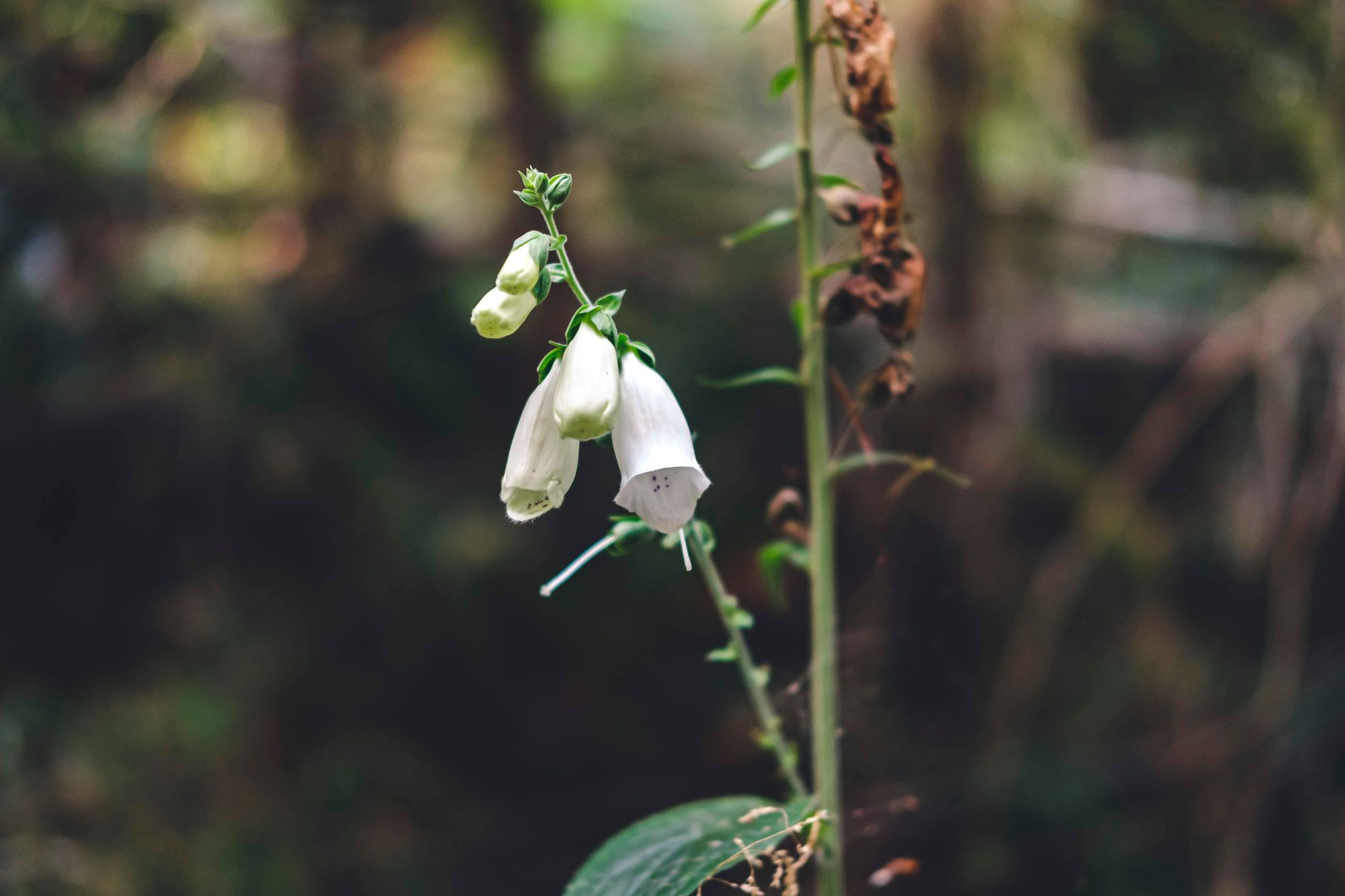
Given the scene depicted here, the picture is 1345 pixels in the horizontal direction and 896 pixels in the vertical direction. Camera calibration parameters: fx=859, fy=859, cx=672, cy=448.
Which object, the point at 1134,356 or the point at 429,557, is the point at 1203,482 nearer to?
the point at 1134,356

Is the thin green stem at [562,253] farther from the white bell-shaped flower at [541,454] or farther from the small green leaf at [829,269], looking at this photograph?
the small green leaf at [829,269]

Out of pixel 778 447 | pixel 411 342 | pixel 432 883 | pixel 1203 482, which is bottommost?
pixel 432 883

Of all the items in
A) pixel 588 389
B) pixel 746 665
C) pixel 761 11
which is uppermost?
pixel 761 11

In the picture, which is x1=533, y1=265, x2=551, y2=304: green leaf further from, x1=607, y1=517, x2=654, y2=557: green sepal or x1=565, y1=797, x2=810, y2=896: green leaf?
x1=565, y1=797, x2=810, y2=896: green leaf

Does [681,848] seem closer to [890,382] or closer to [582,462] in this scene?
[890,382]

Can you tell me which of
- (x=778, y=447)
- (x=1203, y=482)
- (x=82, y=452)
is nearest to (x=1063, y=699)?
(x=1203, y=482)

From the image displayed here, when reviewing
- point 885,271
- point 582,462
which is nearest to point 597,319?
point 885,271

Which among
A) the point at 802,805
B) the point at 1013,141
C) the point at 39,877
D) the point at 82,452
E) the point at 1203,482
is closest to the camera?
the point at 802,805

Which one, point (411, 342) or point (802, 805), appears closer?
point (802, 805)
